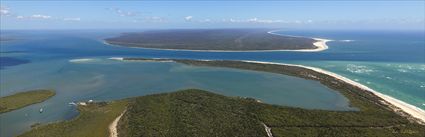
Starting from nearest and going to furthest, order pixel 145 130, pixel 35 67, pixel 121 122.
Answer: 1. pixel 145 130
2. pixel 121 122
3. pixel 35 67

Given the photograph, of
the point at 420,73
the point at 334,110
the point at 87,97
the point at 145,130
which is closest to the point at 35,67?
the point at 87,97

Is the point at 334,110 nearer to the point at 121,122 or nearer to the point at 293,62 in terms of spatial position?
the point at 121,122

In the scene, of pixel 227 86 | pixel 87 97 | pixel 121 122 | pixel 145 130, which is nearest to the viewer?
pixel 145 130

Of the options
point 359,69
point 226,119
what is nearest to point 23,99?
point 226,119

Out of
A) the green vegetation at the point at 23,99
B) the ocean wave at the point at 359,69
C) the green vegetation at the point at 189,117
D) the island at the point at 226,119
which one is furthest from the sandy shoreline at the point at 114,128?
the ocean wave at the point at 359,69

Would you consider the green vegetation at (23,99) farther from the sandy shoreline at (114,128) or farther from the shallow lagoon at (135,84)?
the sandy shoreline at (114,128)

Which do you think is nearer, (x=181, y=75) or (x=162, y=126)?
(x=162, y=126)

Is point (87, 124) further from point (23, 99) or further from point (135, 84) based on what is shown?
point (135, 84)

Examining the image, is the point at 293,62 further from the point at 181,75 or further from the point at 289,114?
the point at 289,114
